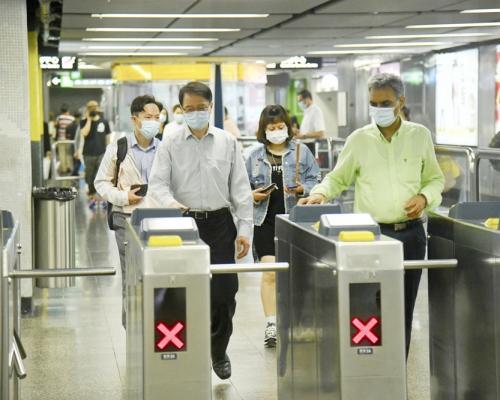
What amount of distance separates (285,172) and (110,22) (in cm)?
539

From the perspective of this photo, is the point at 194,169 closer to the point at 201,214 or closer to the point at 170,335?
the point at 201,214

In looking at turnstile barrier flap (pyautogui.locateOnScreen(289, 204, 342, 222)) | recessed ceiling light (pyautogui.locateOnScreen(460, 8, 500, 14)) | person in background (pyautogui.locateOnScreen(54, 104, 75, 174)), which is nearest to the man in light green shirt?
turnstile barrier flap (pyautogui.locateOnScreen(289, 204, 342, 222))

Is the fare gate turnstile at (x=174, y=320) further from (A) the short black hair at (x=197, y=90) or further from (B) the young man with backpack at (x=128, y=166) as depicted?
(B) the young man with backpack at (x=128, y=166)

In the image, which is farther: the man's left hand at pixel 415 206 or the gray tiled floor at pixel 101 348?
the gray tiled floor at pixel 101 348

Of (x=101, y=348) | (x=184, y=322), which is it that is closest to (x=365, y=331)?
(x=184, y=322)

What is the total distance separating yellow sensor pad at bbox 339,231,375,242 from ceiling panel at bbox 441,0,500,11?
6.23m

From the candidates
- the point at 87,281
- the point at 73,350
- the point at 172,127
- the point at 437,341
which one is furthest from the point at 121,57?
the point at 437,341

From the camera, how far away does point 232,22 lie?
10266 millimetres

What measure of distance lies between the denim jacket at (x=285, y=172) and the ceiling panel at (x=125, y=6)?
125 inches

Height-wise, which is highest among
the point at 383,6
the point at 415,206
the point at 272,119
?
the point at 383,6

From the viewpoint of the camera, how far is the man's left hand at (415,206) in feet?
13.2

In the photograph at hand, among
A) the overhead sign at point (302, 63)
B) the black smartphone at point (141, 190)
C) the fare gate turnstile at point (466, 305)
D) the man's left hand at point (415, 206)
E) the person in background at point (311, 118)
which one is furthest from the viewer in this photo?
the overhead sign at point (302, 63)

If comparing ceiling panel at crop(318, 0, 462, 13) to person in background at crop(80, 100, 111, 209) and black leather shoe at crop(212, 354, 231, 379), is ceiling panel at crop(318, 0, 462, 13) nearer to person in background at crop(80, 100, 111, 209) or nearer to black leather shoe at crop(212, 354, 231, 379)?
black leather shoe at crop(212, 354, 231, 379)

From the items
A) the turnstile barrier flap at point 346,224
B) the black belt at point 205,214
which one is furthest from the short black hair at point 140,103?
the turnstile barrier flap at point 346,224
